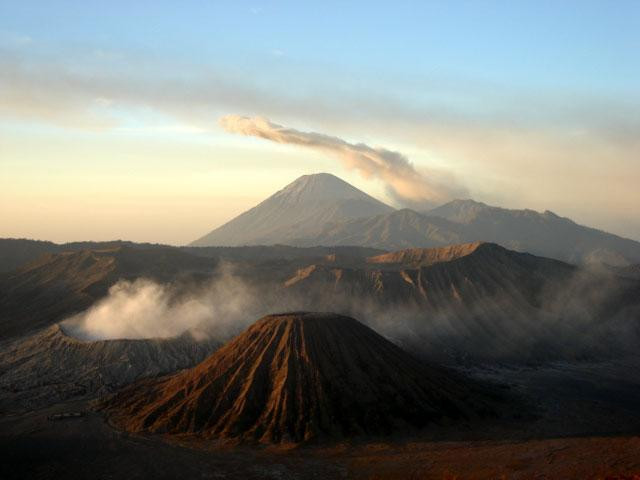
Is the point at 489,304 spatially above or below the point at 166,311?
above

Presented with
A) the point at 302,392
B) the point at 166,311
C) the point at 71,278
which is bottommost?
the point at 302,392

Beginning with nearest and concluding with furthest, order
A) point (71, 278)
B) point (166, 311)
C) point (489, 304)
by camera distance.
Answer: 1. point (166, 311)
2. point (489, 304)
3. point (71, 278)

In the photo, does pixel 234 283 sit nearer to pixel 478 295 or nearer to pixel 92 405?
pixel 478 295

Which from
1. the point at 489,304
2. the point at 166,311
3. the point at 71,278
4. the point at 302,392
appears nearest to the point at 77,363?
the point at 166,311

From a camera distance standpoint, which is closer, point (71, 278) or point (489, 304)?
point (489, 304)

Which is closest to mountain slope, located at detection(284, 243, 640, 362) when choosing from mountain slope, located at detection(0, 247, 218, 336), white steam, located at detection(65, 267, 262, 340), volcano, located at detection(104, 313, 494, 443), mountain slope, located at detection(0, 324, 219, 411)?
white steam, located at detection(65, 267, 262, 340)

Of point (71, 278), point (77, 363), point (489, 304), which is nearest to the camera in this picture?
point (77, 363)

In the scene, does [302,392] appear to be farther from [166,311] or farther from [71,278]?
[71,278]

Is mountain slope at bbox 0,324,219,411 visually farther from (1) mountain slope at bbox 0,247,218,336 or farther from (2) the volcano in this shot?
(1) mountain slope at bbox 0,247,218,336
